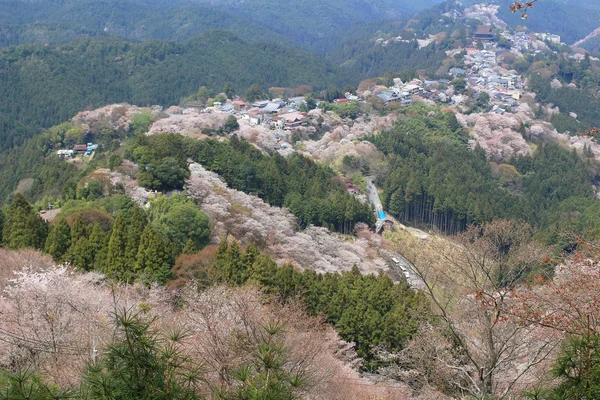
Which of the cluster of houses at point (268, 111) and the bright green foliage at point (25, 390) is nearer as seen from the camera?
the bright green foliage at point (25, 390)

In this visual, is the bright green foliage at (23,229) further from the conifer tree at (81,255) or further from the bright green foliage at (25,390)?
the bright green foliage at (25,390)

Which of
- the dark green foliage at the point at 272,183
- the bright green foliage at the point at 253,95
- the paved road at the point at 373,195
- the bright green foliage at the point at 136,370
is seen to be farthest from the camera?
the bright green foliage at the point at 253,95

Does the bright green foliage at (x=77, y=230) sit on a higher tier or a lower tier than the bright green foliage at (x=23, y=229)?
higher

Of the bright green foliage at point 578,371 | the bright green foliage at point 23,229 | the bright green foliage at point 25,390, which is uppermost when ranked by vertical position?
the bright green foliage at point 578,371

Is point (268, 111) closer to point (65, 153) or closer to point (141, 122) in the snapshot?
point (141, 122)

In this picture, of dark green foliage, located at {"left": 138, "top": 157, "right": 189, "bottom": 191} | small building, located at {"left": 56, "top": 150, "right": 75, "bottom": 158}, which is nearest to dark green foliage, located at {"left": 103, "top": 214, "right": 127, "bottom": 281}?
dark green foliage, located at {"left": 138, "top": 157, "right": 189, "bottom": 191}

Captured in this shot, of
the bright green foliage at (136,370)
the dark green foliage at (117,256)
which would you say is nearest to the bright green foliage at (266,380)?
the bright green foliage at (136,370)

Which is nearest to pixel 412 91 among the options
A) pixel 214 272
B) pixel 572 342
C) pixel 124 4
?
pixel 214 272

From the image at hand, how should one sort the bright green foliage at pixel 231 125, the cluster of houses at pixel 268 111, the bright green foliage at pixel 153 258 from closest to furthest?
the bright green foliage at pixel 153 258
the bright green foliage at pixel 231 125
the cluster of houses at pixel 268 111
